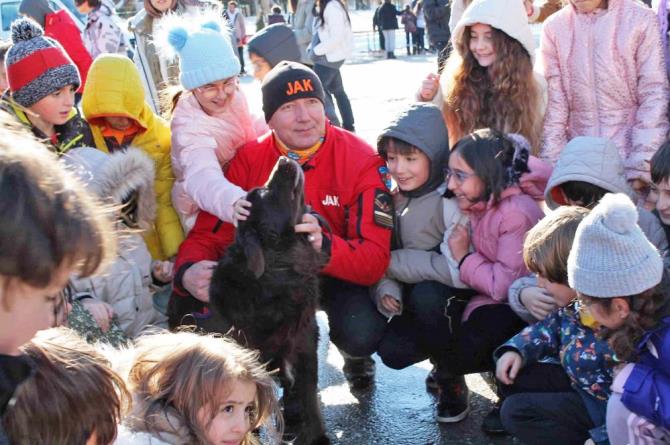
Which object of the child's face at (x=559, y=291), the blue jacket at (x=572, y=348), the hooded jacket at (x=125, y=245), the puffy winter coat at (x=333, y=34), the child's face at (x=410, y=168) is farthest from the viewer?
the puffy winter coat at (x=333, y=34)

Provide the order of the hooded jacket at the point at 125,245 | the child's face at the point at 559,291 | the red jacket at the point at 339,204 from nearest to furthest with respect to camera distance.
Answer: the child's face at the point at 559,291 → the hooded jacket at the point at 125,245 → the red jacket at the point at 339,204

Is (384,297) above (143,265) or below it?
below

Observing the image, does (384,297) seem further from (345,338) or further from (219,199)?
(219,199)

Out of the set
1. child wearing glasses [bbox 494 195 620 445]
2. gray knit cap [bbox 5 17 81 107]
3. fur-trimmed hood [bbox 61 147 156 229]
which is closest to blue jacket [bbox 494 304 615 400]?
child wearing glasses [bbox 494 195 620 445]

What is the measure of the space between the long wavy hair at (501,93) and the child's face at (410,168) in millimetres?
502

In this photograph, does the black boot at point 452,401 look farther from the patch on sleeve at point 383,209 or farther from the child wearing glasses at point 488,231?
the patch on sleeve at point 383,209

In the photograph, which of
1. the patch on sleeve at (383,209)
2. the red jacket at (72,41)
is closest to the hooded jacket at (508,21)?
the patch on sleeve at (383,209)

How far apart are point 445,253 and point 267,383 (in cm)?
136

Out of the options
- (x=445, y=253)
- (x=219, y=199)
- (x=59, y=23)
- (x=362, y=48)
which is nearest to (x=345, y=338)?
(x=445, y=253)

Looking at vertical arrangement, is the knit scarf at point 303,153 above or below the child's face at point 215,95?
below

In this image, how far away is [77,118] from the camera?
3.92 m

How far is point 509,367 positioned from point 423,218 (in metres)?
0.93

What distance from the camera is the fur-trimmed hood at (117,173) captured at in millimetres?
3518

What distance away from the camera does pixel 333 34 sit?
33.8 ft
